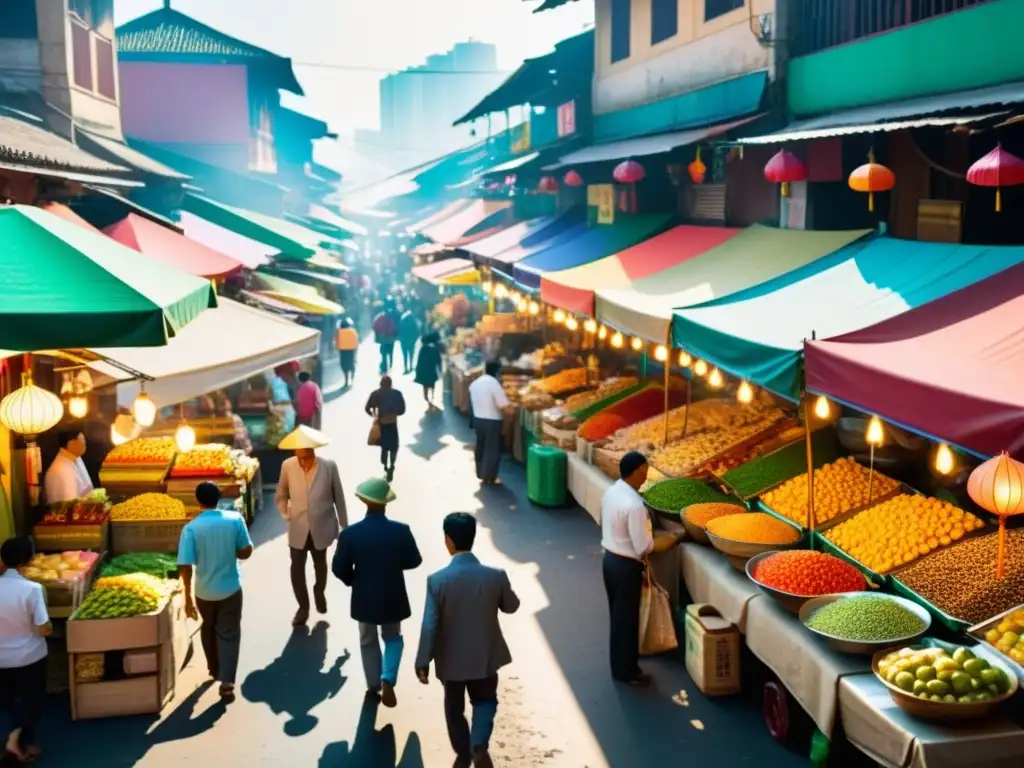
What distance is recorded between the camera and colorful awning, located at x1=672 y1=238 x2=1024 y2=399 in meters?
7.88

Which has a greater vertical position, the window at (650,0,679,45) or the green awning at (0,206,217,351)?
the window at (650,0,679,45)

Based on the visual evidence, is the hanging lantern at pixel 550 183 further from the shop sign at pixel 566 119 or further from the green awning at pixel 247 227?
the green awning at pixel 247 227

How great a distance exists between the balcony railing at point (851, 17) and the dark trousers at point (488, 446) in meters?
6.56

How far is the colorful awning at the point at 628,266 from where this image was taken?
45.8 ft

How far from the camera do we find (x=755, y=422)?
11.9m

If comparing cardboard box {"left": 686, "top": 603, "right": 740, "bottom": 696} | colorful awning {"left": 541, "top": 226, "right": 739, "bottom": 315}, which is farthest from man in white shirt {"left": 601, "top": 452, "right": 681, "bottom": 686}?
colorful awning {"left": 541, "top": 226, "right": 739, "bottom": 315}

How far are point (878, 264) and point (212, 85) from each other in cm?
2700

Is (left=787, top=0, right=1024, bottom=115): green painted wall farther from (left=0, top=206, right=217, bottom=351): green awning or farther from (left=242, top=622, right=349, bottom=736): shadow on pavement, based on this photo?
(left=242, top=622, right=349, bottom=736): shadow on pavement

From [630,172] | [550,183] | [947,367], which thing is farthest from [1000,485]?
[550,183]

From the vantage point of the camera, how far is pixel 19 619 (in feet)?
22.8

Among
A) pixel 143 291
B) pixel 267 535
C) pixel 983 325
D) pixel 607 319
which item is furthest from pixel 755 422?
pixel 143 291

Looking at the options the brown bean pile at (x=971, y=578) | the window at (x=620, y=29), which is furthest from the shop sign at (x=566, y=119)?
the brown bean pile at (x=971, y=578)

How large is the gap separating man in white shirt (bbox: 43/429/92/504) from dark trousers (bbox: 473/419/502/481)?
6378 millimetres

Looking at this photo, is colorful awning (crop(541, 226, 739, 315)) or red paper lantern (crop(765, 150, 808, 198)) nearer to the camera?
red paper lantern (crop(765, 150, 808, 198))
